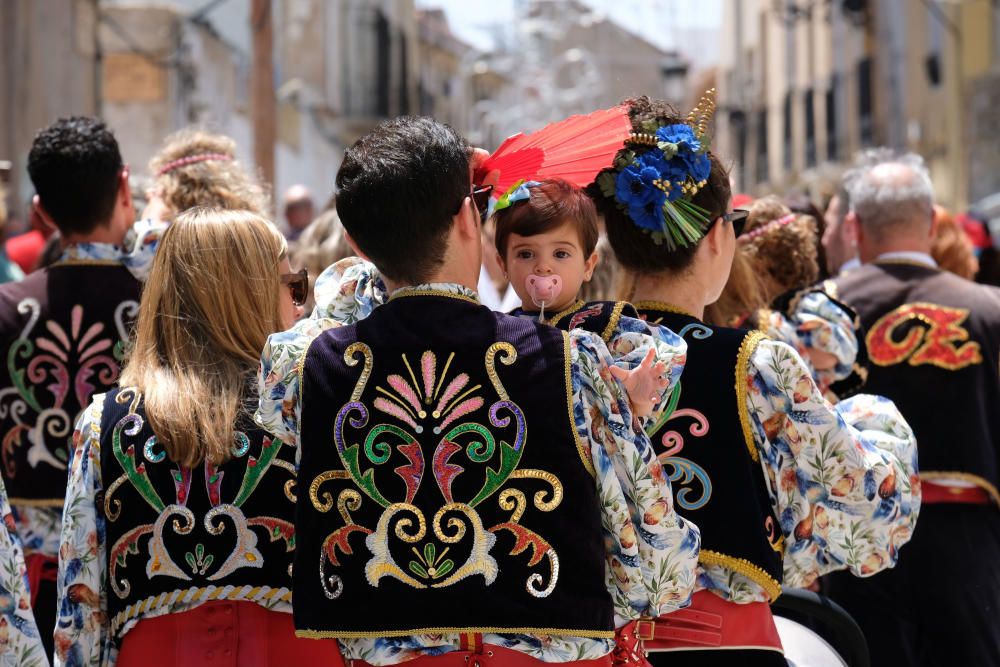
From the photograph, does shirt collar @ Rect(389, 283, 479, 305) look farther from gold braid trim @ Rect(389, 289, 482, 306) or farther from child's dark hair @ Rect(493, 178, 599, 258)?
child's dark hair @ Rect(493, 178, 599, 258)

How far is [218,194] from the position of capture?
445 cm

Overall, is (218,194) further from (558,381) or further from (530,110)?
(530,110)

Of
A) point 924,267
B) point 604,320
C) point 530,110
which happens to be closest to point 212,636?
point 604,320

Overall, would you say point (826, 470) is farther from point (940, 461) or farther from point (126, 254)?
point (126, 254)

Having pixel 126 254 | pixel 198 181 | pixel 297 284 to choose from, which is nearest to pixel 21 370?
pixel 126 254

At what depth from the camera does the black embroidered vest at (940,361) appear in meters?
4.62

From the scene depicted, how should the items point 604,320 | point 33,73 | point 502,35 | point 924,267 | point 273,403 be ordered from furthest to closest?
point 502,35 < point 33,73 < point 924,267 < point 604,320 < point 273,403

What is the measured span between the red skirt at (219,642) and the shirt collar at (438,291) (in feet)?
2.30

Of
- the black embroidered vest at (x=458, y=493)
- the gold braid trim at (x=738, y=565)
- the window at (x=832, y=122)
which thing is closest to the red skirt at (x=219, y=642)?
the black embroidered vest at (x=458, y=493)

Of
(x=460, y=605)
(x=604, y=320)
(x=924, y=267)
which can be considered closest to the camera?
(x=460, y=605)

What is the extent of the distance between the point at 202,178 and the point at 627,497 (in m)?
2.42

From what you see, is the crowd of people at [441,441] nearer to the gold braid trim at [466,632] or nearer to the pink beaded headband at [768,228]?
the gold braid trim at [466,632]

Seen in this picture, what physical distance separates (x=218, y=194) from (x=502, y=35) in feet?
115

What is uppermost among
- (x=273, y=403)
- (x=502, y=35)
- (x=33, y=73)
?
(x=502, y=35)
